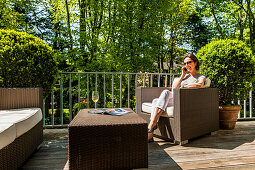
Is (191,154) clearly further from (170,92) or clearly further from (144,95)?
(144,95)

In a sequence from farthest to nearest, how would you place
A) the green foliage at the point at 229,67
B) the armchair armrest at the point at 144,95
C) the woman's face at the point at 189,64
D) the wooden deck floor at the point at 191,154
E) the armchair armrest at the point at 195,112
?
the green foliage at the point at 229,67, the armchair armrest at the point at 144,95, the woman's face at the point at 189,64, the armchair armrest at the point at 195,112, the wooden deck floor at the point at 191,154

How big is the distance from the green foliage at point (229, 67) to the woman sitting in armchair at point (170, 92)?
45 centimetres

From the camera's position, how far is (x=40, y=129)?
2.08 meters

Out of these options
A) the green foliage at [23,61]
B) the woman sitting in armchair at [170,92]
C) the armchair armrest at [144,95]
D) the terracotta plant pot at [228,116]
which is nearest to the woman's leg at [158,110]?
the woman sitting in armchair at [170,92]

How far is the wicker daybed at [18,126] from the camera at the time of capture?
1240mm

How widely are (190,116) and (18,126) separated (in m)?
1.81

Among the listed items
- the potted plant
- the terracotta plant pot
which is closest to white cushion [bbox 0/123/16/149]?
the potted plant

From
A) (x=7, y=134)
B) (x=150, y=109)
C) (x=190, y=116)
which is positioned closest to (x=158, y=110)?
(x=150, y=109)

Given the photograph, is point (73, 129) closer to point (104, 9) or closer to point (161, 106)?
point (161, 106)

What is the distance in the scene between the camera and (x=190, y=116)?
7.36 ft

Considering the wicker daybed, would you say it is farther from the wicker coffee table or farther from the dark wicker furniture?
the dark wicker furniture

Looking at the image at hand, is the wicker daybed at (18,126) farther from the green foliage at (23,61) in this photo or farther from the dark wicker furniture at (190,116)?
the dark wicker furniture at (190,116)

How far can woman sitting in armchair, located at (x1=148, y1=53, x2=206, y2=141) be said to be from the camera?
2287 mm

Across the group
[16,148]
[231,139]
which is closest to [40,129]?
[16,148]
